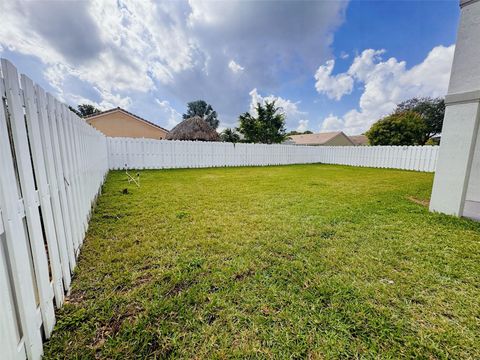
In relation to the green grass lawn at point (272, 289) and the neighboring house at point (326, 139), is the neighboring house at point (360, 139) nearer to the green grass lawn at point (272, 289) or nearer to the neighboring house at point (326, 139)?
the neighboring house at point (326, 139)

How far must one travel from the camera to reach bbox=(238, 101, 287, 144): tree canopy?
19.5m

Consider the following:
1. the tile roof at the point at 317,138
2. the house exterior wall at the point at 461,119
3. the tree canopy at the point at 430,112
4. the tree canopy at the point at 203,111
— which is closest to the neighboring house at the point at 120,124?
the tree canopy at the point at 203,111

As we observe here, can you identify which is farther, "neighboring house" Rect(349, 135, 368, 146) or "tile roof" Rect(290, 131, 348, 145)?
"neighboring house" Rect(349, 135, 368, 146)

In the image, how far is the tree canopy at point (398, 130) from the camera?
2123 centimetres

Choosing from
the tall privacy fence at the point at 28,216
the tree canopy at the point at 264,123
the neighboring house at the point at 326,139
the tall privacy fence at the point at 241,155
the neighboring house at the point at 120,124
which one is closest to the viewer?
the tall privacy fence at the point at 28,216

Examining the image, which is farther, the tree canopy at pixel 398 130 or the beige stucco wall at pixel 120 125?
the tree canopy at pixel 398 130

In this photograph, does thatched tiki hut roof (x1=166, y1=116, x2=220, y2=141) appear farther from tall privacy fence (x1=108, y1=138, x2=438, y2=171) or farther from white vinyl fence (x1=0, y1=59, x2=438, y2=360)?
white vinyl fence (x1=0, y1=59, x2=438, y2=360)

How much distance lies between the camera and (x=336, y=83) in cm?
1694

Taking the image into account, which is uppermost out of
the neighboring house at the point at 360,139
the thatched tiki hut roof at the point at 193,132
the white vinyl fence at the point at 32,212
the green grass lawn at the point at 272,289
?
the neighboring house at the point at 360,139

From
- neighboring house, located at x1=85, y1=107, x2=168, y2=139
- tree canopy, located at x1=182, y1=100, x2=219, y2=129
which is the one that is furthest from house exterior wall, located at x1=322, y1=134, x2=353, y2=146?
neighboring house, located at x1=85, y1=107, x2=168, y2=139

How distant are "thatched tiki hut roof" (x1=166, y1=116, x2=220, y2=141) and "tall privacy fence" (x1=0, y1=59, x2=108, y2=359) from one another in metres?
15.2

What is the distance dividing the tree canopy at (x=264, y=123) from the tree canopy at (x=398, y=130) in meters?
11.9

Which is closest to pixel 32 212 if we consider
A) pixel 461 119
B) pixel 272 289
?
pixel 272 289

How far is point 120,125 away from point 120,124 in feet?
0.31
